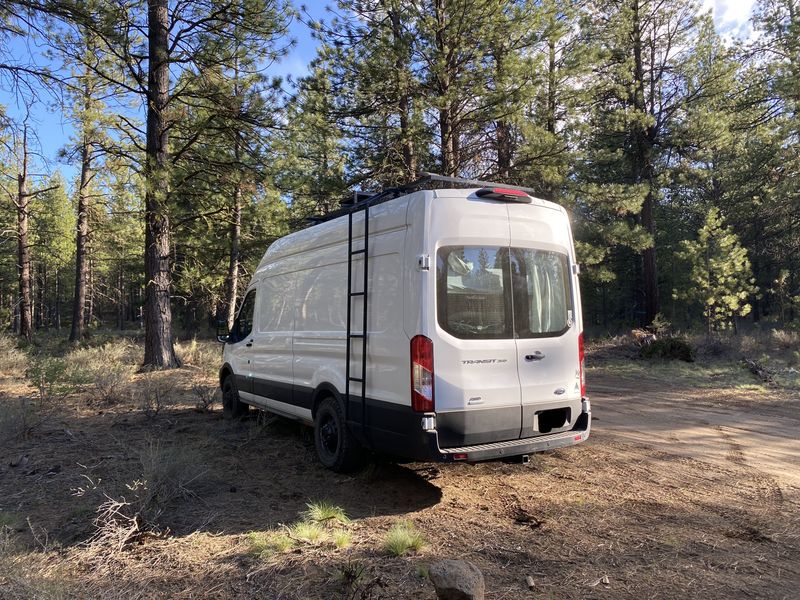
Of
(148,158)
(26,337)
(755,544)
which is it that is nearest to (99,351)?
(148,158)

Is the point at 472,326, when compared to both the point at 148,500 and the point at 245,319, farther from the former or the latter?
the point at 245,319

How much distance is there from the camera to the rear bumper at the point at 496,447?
4254mm

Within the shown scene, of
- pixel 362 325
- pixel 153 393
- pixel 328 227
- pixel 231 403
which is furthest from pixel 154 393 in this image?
pixel 362 325

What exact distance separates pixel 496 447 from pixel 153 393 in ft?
23.8

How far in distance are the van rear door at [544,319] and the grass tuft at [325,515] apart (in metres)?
1.73

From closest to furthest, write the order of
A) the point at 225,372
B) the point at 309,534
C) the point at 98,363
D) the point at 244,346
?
the point at 309,534 < the point at 244,346 < the point at 225,372 < the point at 98,363

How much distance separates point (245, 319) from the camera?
8039mm

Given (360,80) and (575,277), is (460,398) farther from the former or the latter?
(360,80)

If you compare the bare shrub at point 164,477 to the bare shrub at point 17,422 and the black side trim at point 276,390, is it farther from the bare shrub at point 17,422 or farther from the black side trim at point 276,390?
the bare shrub at point 17,422

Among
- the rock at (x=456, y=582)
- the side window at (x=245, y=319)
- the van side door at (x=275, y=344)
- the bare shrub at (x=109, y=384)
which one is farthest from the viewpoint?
the bare shrub at (x=109, y=384)

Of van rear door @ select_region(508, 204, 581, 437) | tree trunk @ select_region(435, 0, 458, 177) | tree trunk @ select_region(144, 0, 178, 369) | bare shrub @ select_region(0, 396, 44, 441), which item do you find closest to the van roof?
van rear door @ select_region(508, 204, 581, 437)

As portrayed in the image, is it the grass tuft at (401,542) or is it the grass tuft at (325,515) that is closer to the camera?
the grass tuft at (401,542)

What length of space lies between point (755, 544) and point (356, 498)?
3.21 metres

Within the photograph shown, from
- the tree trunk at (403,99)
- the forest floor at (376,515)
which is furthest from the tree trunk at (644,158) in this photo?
the forest floor at (376,515)
